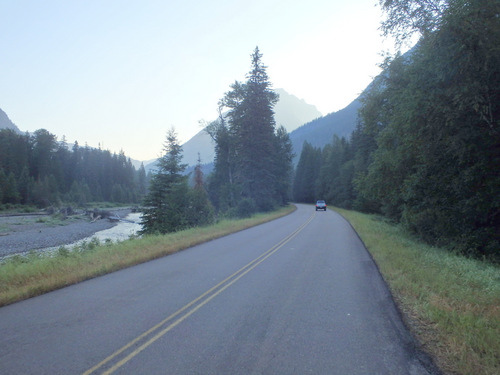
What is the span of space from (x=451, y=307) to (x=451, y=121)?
769cm

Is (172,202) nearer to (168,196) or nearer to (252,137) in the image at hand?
(168,196)

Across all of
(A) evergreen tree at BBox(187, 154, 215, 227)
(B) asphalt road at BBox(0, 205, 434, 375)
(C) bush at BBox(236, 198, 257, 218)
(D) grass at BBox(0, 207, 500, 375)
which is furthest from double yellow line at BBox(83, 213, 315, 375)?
(C) bush at BBox(236, 198, 257, 218)

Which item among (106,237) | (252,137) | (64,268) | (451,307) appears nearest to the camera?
(451,307)

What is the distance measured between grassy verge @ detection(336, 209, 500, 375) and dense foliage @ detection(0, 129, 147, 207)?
59952 mm

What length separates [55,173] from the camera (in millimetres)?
84625

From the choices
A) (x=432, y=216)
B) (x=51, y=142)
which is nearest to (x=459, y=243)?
(x=432, y=216)

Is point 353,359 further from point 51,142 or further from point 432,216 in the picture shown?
point 51,142

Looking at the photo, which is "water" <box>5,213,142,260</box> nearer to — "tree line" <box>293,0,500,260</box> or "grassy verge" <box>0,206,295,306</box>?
"grassy verge" <box>0,206,295,306</box>

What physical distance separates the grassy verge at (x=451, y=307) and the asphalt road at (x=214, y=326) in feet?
1.14

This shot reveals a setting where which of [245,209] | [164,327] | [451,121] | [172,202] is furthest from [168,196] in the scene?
[164,327]

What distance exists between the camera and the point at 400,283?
768 cm

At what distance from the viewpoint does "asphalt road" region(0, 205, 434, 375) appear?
13.6 feet

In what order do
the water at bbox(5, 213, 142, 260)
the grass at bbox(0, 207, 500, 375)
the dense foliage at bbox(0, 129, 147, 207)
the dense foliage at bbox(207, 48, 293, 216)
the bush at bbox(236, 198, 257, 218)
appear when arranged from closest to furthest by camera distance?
1. the grass at bbox(0, 207, 500, 375)
2. the water at bbox(5, 213, 142, 260)
3. the bush at bbox(236, 198, 257, 218)
4. the dense foliage at bbox(207, 48, 293, 216)
5. the dense foliage at bbox(0, 129, 147, 207)

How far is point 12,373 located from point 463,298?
7294mm
